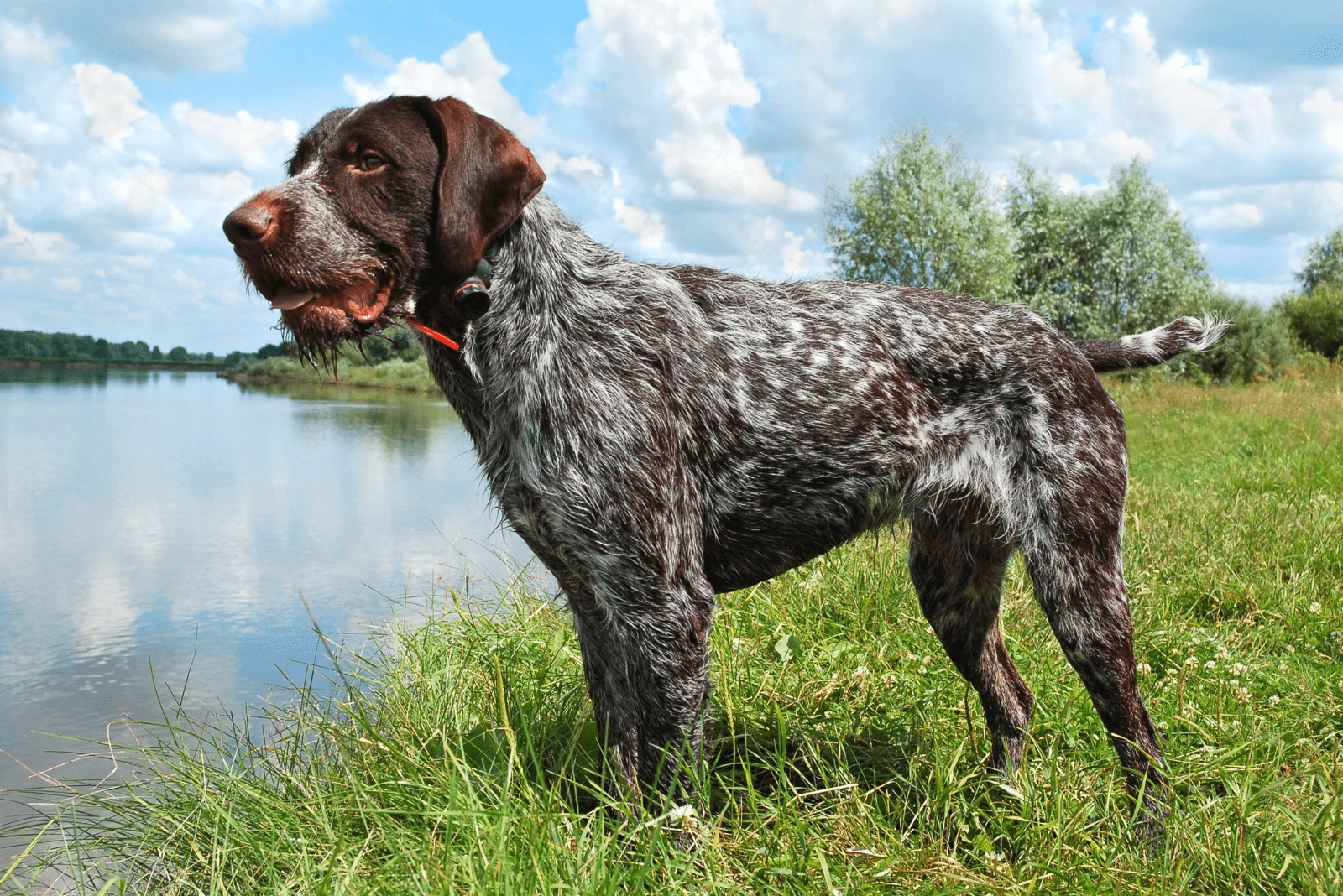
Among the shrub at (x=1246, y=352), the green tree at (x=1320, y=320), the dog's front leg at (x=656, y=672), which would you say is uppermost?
the green tree at (x=1320, y=320)

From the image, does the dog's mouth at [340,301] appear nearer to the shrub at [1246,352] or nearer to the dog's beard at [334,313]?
the dog's beard at [334,313]

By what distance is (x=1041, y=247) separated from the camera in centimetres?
3481

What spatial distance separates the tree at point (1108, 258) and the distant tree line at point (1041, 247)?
0.04 meters

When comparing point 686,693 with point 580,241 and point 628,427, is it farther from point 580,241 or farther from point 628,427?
point 580,241

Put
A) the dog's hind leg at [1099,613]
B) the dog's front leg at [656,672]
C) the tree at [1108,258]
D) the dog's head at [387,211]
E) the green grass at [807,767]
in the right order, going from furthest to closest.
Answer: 1. the tree at [1108,258]
2. the dog's hind leg at [1099,613]
3. the dog's front leg at [656,672]
4. the dog's head at [387,211]
5. the green grass at [807,767]

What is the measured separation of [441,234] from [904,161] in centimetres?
3360

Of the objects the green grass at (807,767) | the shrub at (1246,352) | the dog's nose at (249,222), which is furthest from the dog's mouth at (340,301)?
the shrub at (1246,352)

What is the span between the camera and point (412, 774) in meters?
3.02

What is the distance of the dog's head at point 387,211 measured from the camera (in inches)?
101

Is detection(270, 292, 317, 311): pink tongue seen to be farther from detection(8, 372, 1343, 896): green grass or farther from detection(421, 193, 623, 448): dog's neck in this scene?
detection(8, 372, 1343, 896): green grass

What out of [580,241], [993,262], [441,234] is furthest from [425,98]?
[993,262]

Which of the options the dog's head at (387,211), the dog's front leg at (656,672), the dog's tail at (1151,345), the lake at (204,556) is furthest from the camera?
the lake at (204,556)

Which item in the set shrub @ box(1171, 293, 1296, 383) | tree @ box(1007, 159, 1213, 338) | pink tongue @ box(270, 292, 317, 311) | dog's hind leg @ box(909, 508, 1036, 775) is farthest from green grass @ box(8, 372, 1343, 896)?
tree @ box(1007, 159, 1213, 338)

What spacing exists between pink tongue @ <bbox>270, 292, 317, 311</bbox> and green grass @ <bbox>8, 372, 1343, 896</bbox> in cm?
132
